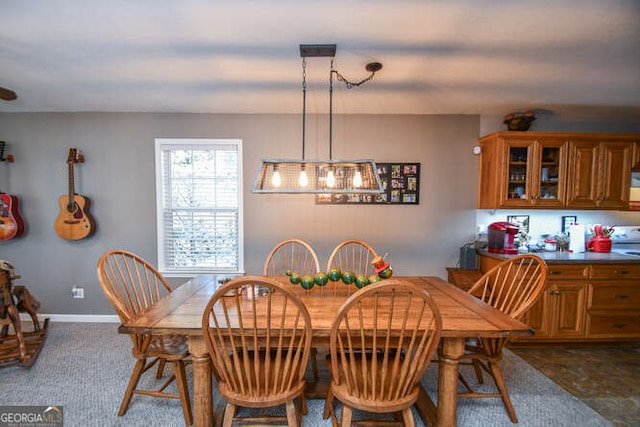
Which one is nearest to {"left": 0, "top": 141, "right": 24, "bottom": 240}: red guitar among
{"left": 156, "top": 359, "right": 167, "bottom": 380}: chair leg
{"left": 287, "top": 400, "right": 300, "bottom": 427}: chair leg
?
{"left": 156, "top": 359, "right": 167, "bottom": 380}: chair leg

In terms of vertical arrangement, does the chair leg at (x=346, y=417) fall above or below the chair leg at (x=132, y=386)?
above

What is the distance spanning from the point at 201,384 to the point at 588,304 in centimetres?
335

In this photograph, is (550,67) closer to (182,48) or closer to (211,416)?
(182,48)

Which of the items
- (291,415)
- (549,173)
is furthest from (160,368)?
(549,173)

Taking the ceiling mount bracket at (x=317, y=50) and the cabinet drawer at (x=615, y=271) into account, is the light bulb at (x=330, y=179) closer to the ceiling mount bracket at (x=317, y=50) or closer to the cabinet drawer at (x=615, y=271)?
the ceiling mount bracket at (x=317, y=50)

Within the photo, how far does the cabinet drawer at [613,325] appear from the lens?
2547mm

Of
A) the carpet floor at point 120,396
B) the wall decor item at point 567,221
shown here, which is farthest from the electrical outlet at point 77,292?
the wall decor item at point 567,221

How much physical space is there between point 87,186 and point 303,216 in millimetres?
2481

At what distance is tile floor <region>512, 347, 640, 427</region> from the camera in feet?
6.05

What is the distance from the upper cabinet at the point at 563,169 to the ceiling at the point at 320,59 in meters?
0.39

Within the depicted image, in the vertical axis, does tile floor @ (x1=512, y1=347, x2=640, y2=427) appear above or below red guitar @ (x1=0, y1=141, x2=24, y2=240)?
below

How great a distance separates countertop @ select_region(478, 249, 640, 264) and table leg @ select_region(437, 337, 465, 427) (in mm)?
1560

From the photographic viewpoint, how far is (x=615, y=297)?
254 cm

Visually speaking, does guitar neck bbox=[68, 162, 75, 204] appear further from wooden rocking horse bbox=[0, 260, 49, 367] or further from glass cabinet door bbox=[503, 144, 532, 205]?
glass cabinet door bbox=[503, 144, 532, 205]
